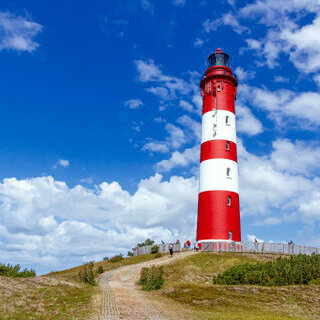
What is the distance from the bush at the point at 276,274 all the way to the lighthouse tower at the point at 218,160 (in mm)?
11672

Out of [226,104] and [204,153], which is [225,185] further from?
[226,104]

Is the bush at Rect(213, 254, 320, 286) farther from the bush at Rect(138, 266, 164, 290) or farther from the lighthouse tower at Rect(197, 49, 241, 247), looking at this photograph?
the lighthouse tower at Rect(197, 49, 241, 247)

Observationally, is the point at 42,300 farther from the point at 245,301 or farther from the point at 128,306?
the point at 245,301

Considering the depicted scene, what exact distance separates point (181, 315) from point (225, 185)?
2368cm

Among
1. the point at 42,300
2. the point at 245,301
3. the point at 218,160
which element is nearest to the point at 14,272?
the point at 42,300

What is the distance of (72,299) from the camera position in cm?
1770

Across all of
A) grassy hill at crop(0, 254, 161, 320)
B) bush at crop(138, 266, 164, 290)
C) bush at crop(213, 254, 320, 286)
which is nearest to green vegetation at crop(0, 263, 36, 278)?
grassy hill at crop(0, 254, 161, 320)

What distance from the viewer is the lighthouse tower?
3688 centimetres

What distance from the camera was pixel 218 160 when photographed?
3850 cm

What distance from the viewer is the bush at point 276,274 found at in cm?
2294

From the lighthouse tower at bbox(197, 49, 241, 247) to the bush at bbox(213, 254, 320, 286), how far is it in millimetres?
11672

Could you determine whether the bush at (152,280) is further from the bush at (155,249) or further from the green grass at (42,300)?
the bush at (155,249)

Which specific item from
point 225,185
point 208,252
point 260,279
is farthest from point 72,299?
point 225,185

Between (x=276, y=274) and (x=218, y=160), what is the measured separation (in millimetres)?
17308
